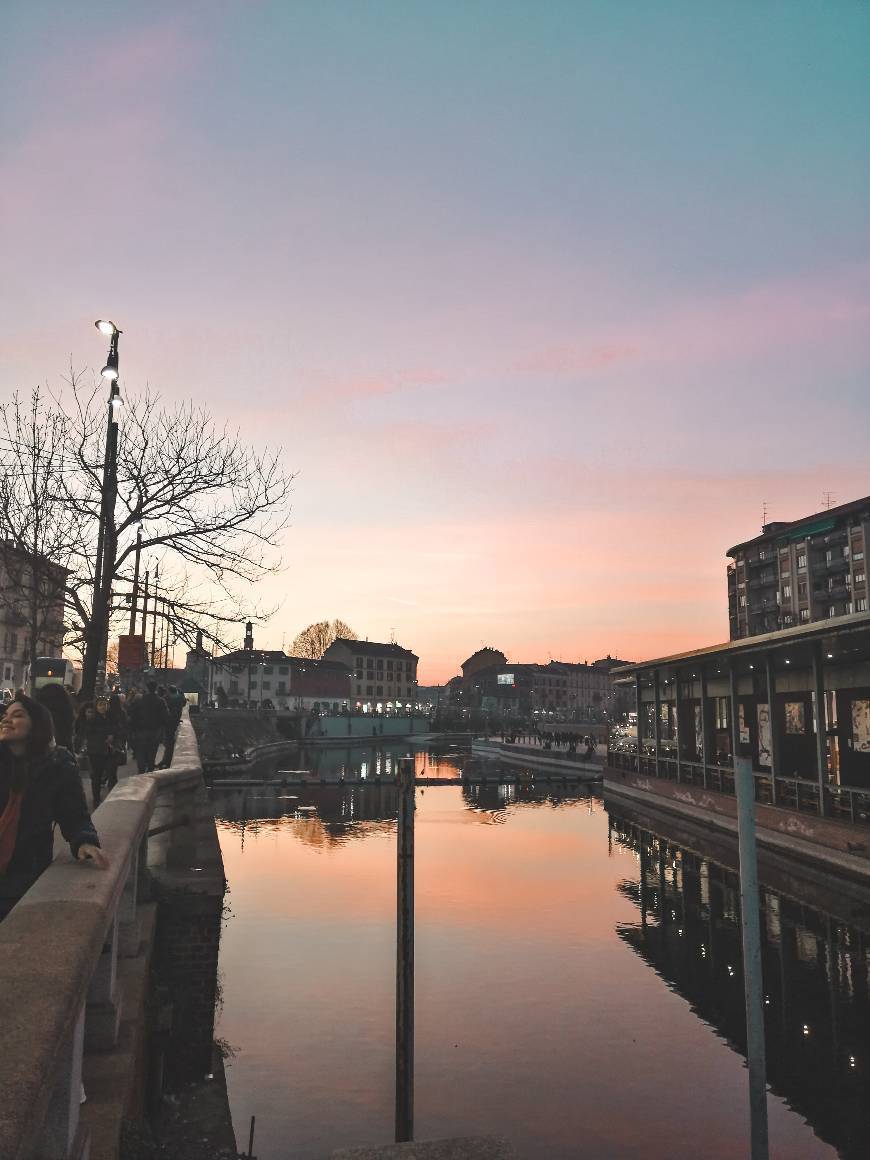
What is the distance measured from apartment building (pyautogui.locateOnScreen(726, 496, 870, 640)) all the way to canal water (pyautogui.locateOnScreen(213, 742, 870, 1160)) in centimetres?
5253

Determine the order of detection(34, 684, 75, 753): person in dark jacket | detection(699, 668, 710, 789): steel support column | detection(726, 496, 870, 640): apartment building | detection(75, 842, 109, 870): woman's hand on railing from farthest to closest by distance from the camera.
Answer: detection(726, 496, 870, 640): apartment building → detection(699, 668, 710, 789): steel support column → detection(34, 684, 75, 753): person in dark jacket → detection(75, 842, 109, 870): woman's hand on railing

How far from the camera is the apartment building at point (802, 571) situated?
7175 centimetres

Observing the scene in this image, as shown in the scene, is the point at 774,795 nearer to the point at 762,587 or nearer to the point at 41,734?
the point at 41,734

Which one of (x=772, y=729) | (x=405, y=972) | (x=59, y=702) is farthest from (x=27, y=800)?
(x=772, y=729)

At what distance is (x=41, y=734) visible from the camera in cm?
431

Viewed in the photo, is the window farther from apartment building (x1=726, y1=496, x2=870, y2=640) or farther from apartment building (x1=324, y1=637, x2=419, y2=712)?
apartment building (x1=324, y1=637, x2=419, y2=712)

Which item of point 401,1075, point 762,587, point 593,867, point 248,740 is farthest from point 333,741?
point 401,1075

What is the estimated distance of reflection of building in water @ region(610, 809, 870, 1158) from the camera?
33.7 feet

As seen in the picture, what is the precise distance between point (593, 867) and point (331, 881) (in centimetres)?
757

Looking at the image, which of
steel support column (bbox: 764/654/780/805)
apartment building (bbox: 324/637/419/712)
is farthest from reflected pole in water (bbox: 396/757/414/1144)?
apartment building (bbox: 324/637/419/712)

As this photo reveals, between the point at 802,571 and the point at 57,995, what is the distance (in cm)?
8294

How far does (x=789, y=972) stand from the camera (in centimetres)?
1438

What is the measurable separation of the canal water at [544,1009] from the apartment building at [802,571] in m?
52.5

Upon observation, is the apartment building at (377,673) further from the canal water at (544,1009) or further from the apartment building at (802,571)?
the canal water at (544,1009)
